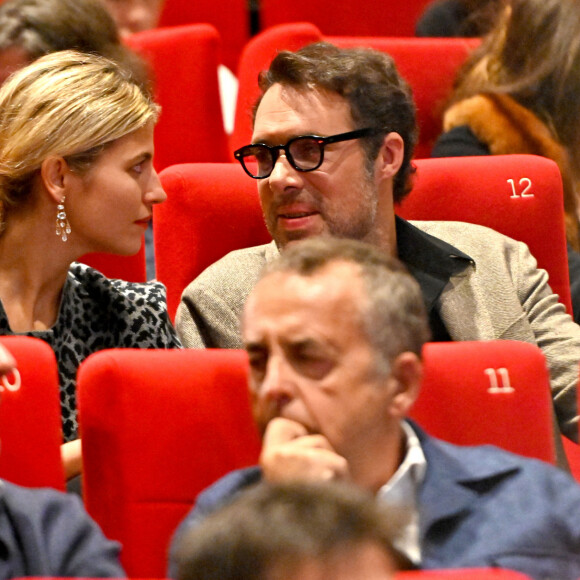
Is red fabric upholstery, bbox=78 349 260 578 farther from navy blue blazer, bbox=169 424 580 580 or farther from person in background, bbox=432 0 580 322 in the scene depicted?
person in background, bbox=432 0 580 322

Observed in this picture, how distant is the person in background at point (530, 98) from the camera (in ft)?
5.91

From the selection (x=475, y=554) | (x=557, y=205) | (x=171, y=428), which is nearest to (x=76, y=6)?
(x=557, y=205)

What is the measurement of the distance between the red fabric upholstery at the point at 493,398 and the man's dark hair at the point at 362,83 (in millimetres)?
485

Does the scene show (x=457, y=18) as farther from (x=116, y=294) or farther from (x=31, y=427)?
(x=31, y=427)

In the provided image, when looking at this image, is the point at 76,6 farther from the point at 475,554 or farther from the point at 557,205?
the point at 475,554

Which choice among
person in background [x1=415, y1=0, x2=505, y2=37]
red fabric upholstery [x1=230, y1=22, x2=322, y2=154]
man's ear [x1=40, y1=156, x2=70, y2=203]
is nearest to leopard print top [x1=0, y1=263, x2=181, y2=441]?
man's ear [x1=40, y1=156, x2=70, y2=203]

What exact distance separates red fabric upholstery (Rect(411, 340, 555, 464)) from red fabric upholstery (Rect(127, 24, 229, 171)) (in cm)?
109

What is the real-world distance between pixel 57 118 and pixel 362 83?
38 cm

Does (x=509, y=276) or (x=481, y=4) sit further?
(x=481, y=4)

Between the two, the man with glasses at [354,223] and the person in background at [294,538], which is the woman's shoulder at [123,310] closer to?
the man with glasses at [354,223]

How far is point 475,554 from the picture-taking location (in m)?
0.83

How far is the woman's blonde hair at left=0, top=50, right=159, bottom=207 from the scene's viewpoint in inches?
53.3

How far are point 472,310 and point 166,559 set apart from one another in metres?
0.56

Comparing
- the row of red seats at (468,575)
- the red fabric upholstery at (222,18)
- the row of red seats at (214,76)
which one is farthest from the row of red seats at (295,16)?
the row of red seats at (468,575)
